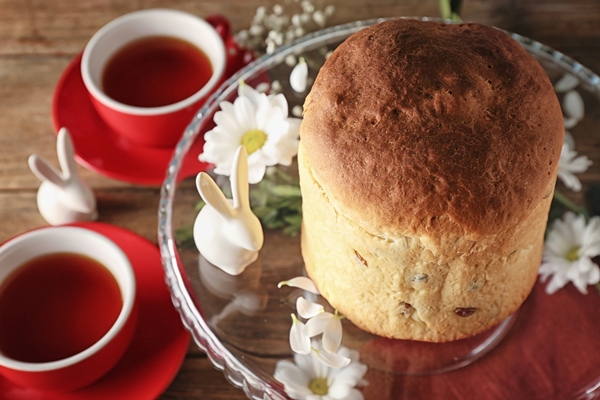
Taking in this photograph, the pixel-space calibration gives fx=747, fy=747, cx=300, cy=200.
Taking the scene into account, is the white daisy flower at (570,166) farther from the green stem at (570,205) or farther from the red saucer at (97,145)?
the red saucer at (97,145)

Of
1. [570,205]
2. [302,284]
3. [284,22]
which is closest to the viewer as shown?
[302,284]

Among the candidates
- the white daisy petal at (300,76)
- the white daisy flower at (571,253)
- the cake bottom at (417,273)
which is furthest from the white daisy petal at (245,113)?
the white daisy flower at (571,253)

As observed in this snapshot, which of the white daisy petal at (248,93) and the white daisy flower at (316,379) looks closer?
the white daisy flower at (316,379)

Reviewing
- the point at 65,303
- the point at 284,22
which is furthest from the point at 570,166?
the point at 65,303

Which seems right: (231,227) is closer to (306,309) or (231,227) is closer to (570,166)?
(306,309)

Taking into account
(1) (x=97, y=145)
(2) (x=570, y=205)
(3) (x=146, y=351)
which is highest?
(2) (x=570, y=205)

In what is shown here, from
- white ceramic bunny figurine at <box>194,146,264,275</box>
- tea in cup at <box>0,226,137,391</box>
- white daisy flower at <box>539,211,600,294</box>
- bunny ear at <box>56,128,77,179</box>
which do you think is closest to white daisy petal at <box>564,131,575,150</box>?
white daisy flower at <box>539,211,600,294</box>
